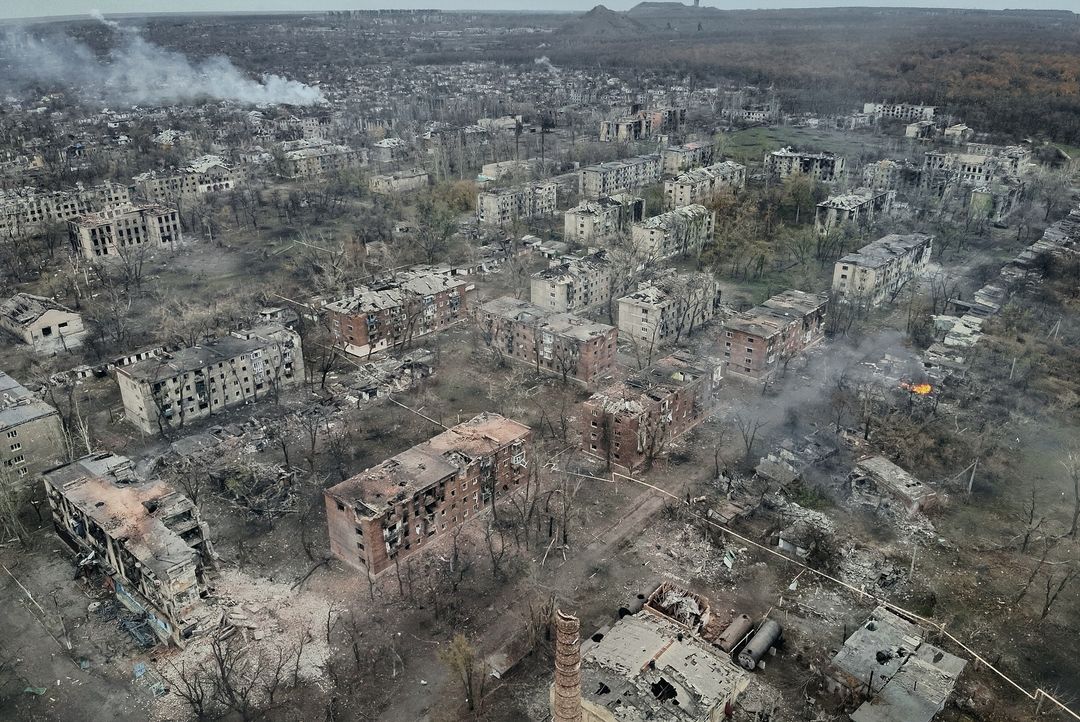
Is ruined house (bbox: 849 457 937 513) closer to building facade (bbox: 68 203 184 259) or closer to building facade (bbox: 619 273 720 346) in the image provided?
Result: building facade (bbox: 619 273 720 346)

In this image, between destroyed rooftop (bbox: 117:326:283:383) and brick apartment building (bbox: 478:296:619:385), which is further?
brick apartment building (bbox: 478:296:619:385)

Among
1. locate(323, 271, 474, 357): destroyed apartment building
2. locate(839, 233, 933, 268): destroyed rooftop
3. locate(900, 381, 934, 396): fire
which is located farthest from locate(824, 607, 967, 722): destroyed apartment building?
locate(839, 233, 933, 268): destroyed rooftop

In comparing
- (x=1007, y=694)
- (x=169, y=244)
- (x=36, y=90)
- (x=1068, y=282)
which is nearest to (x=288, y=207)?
(x=169, y=244)

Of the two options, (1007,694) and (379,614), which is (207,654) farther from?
(1007,694)

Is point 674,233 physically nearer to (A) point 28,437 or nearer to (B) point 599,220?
(B) point 599,220

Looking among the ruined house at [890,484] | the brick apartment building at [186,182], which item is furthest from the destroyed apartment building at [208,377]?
the brick apartment building at [186,182]

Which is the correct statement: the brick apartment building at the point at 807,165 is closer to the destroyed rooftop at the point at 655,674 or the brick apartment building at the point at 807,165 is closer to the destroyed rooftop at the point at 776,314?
the destroyed rooftop at the point at 776,314

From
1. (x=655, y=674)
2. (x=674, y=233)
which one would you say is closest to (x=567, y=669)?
(x=655, y=674)
